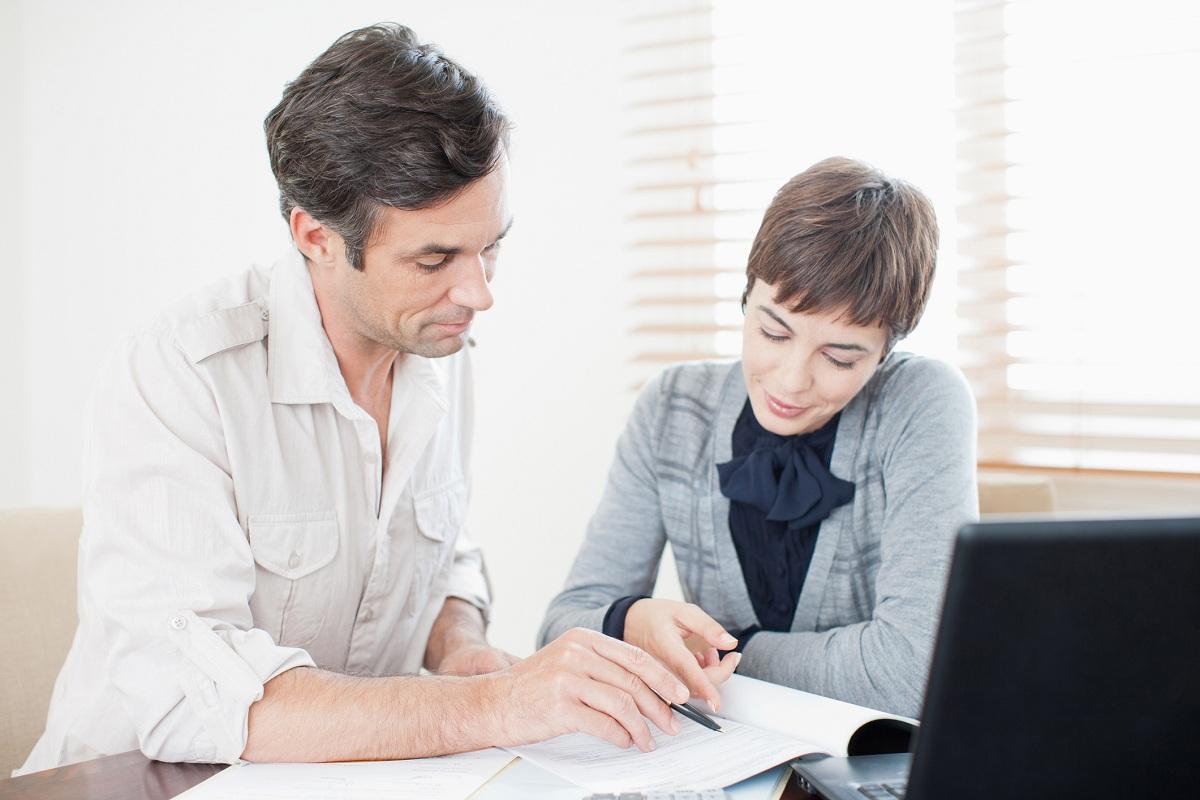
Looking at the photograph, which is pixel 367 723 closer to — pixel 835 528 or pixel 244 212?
pixel 835 528

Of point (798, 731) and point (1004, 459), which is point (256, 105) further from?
point (798, 731)

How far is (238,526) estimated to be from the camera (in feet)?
3.75

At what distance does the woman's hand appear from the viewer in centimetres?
106

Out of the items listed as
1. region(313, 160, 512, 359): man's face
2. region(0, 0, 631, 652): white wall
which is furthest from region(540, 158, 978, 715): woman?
region(0, 0, 631, 652): white wall

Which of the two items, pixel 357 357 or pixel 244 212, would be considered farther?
pixel 244 212

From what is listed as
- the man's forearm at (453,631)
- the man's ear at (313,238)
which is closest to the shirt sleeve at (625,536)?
the man's forearm at (453,631)

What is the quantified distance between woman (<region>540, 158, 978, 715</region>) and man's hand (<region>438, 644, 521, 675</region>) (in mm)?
96

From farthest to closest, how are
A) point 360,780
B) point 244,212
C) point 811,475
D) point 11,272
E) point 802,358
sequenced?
point 11,272 → point 244,212 → point 811,475 → point 802,358 → point 360,780

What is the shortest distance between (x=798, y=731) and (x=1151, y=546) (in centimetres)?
49

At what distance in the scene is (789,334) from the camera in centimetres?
134

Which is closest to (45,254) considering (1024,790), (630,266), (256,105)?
(256,105)

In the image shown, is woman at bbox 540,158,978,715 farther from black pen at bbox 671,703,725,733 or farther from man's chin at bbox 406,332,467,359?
man's chin at bbox 406,332,467,359

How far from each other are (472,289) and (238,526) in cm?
41

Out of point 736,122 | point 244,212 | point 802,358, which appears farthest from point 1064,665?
point 244,212
